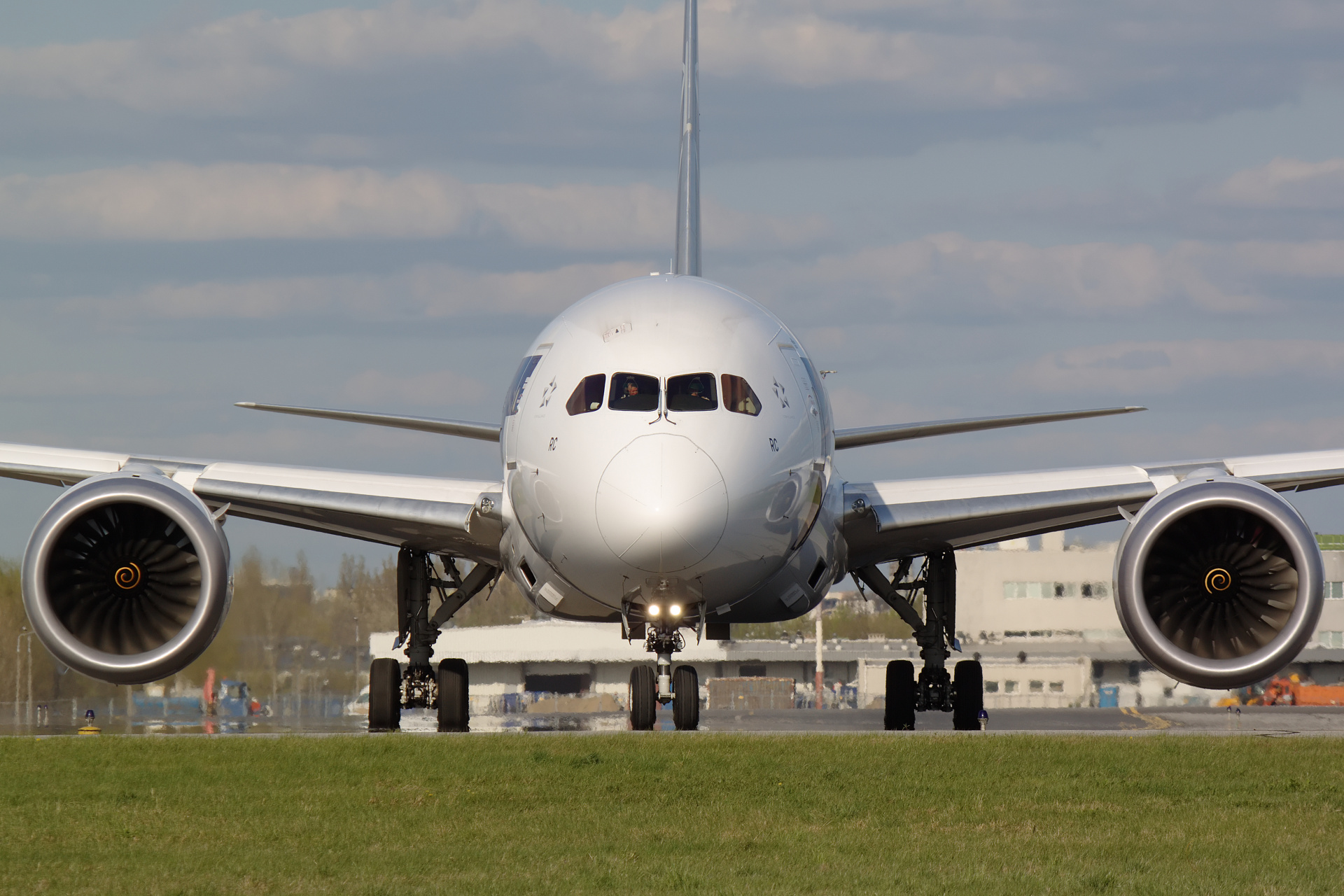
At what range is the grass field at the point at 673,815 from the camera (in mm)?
7234

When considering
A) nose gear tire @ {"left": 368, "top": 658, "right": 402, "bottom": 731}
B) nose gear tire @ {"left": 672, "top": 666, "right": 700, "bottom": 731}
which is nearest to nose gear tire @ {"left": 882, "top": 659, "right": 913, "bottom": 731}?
nose gear tire @ {"left": 672, "top": 666, "right": 700, "bottom": 731}

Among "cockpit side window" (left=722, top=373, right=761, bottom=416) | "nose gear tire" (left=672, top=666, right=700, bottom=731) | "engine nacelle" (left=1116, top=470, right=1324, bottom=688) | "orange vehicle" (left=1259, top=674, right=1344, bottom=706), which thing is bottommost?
"orange vehicle" (left=1259, top=674, right=1344, bottom=706)

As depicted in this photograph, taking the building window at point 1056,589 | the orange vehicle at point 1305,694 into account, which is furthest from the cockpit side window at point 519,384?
the orange vehicle at point 1305,694

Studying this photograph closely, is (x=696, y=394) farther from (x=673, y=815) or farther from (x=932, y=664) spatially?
(x=932, y=664)

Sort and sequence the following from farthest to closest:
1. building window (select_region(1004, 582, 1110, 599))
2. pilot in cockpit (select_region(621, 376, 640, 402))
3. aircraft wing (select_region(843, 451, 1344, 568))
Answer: building window (select_region(1004, 582, 1110, 599))
aircraft wing (select_region(843, 451, 1344, 568))
pilot in cockpit (select_region(621, 376, 640, 402))

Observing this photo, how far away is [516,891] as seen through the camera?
22.6 ft

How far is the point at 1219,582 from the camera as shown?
14812 millimetres

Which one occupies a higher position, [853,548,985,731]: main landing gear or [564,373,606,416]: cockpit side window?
[564,373,606,416]: cockpit side window

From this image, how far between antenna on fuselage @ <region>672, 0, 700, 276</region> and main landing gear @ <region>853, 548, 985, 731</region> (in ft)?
16.4

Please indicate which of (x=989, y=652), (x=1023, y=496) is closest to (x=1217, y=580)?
(x=1023, y=496)

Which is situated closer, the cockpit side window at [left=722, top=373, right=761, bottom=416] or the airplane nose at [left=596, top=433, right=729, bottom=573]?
the airplane nose at [left=596, top=433, right=729, bottom=573]

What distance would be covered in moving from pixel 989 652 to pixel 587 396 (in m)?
39.5

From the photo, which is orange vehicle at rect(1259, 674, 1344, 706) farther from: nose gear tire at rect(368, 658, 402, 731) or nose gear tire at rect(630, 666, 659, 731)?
nose gear tire at rect(630, 666, 659, 731)

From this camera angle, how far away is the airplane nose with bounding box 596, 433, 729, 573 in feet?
42.2
